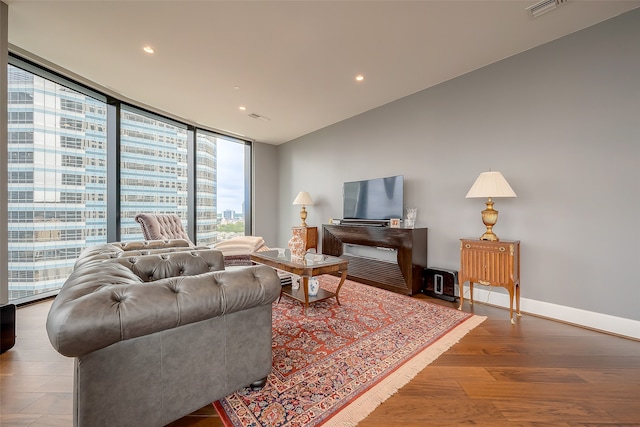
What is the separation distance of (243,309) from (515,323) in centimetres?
268

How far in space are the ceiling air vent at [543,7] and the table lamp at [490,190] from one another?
4.59 feet

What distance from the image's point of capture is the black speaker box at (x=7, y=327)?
1955 millimetres

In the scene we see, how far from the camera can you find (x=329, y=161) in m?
5.25

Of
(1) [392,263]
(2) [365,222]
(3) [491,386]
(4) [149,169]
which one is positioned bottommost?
(3) [491,386]

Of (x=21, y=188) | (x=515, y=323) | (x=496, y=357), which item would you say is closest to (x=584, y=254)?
(x=515, y=323)

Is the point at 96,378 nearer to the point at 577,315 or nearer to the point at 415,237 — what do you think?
the point at 415,237

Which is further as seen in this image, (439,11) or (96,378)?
(439,11)

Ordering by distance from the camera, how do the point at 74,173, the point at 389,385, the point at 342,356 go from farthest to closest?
the point at 74,173, the point at 342,356, the point at 389,385

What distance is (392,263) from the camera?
144 inches

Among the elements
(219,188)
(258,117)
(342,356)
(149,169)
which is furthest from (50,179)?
(342,356)

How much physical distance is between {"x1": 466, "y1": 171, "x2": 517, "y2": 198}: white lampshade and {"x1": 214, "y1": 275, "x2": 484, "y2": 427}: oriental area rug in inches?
50.6

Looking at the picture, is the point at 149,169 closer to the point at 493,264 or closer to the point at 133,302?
the point at 133,302

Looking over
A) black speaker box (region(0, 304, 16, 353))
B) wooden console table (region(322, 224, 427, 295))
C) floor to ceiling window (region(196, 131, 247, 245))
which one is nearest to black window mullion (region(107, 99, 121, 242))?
floor to ceiling window (region(196, 131, 247, 245))

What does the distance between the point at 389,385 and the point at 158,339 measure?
131cm
